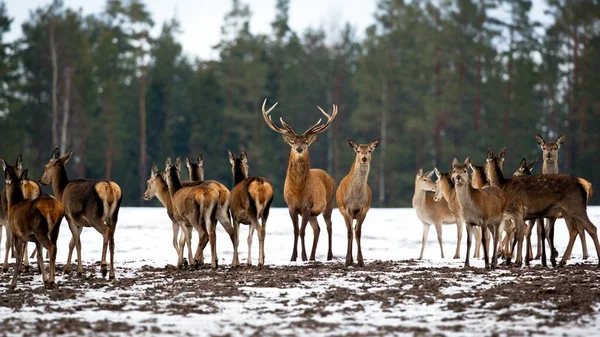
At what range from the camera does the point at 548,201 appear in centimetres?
1438

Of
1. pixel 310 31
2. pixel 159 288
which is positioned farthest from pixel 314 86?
pixel 159 288

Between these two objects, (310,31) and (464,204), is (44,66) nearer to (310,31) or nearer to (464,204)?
(310,31)

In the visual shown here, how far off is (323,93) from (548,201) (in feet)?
134

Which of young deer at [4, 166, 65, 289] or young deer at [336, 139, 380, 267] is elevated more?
young deer at [336, 139, 380, 267]

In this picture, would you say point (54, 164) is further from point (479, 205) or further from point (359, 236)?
point (479, 205)

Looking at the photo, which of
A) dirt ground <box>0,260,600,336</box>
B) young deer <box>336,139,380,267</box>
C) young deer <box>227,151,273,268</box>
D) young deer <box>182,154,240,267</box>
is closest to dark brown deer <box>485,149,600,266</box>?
dirt ground <box>0,260,600,336</box>

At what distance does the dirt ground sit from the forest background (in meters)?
32.5

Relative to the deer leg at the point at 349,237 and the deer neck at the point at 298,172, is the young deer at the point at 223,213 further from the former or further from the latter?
the deer leg at the point at 349,237

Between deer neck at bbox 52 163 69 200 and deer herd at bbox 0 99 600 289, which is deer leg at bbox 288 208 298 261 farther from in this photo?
deer neck at bbox 52 163 69 200

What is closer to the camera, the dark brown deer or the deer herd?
the deer herd

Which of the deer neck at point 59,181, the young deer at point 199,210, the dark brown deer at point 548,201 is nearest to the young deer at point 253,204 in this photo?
the young deer at point 199,210

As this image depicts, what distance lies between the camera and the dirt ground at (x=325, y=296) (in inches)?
338

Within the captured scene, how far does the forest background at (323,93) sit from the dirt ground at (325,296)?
32547 mm

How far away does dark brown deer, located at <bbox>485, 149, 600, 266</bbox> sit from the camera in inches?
564
